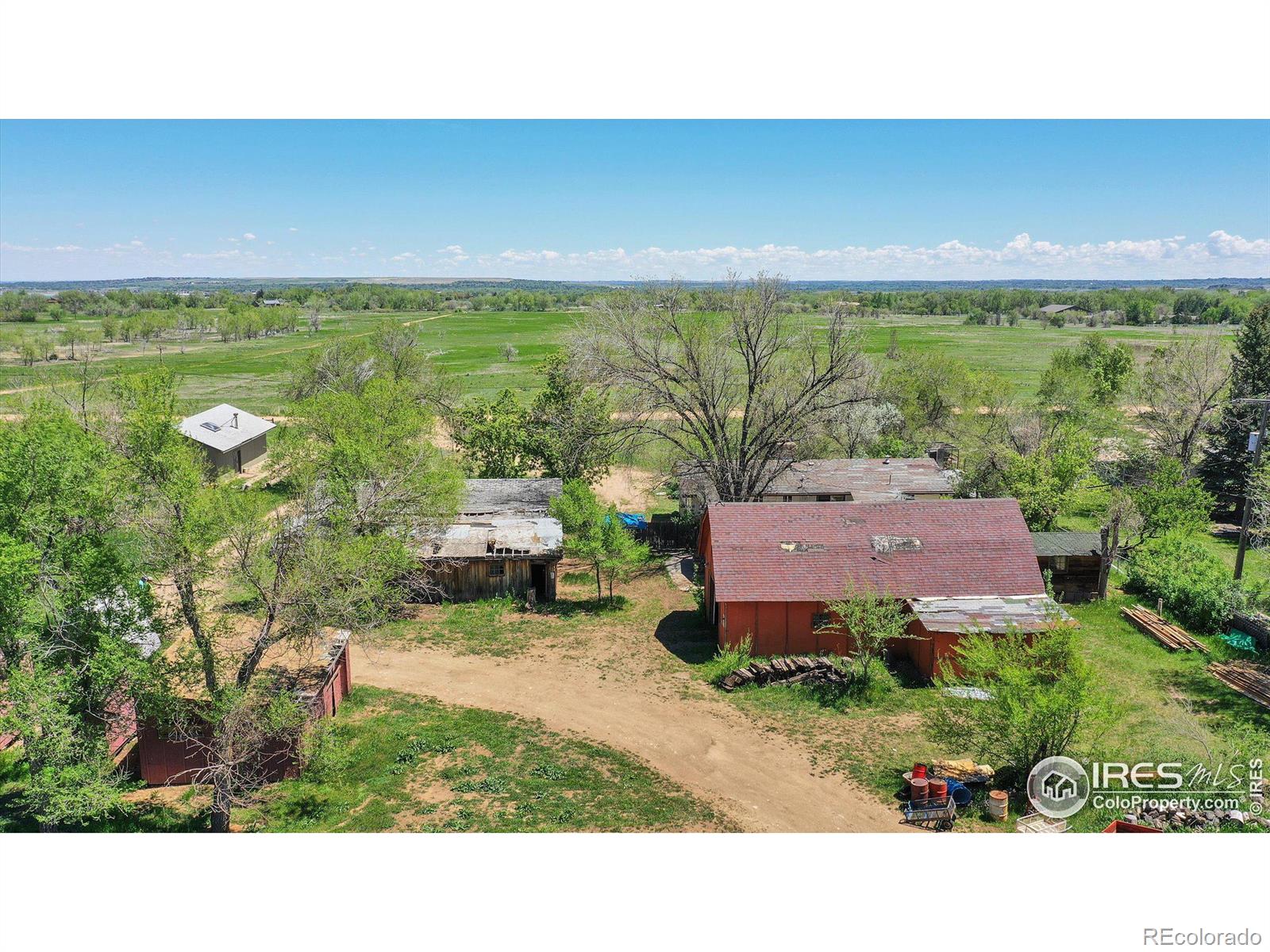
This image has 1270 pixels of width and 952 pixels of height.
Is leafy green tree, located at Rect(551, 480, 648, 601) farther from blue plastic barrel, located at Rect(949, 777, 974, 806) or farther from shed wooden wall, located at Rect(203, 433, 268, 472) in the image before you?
shed wooden wall, located at Rect(203, 433, 268, 472)

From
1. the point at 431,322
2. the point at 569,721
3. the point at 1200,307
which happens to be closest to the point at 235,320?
the point at 431,322

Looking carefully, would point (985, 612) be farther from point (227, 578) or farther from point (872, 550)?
point (227, 578)

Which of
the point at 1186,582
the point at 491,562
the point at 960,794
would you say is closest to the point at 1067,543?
the point at 1186,582

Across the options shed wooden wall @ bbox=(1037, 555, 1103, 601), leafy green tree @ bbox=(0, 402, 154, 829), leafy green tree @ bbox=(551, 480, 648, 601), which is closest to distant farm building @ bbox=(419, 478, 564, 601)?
leafy green tree @ bbox=(551, 480, 648, 601)

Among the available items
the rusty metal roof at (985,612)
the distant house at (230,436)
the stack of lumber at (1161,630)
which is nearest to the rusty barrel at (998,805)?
the rusty metal roof at (985,612)

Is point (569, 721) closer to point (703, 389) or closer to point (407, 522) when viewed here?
point (407, 522)

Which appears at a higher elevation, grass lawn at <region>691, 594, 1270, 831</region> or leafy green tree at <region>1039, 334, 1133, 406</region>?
leafy green tree at <region>1039, 334, 1133, 406</region>
